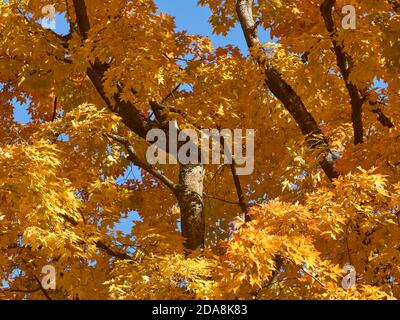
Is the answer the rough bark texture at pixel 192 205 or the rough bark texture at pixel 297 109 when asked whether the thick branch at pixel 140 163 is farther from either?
the rough bark texture at pixel 297 109

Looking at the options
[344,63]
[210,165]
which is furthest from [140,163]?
[344,63]

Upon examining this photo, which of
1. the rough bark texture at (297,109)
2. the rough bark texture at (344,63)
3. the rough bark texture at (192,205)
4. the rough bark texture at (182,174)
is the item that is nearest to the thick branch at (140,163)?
the rough bark texture at (182,174)

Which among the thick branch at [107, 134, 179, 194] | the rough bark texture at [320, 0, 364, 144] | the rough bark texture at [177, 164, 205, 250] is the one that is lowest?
the rough bark texture at [177, 164, 205, 250]

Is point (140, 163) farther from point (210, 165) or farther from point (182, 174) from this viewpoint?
point (210, 165)

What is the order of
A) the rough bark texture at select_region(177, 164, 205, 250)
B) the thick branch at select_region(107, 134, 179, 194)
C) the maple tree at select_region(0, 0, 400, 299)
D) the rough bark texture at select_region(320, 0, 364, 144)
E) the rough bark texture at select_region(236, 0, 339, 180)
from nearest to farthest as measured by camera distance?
1. the maple tree at select_region(0, 0, 400, 299)
2. the rough bark texture at select_region(320, 0, 364, 144)
3. the rough bark texture at select_region(236, 0, 339, 180)
4. the rough bark texture at select_region(177, 164, 205, 250)
5. the thick branch at select_region(107, 134, 179, 194)

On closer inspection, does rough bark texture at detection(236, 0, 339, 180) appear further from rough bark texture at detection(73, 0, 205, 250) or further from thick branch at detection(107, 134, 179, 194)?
thick branch at detection(107, 134, 179, 194)

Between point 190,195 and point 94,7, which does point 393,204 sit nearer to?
point 190,195

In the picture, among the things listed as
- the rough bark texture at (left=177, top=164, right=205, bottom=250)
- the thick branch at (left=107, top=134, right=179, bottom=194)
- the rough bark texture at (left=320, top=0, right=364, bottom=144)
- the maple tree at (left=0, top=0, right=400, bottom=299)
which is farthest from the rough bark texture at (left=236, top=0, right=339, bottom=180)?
the thick branch at (left=107, top=134, right=179, bottom=194)

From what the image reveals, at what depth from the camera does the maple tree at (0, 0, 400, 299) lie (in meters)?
6.98

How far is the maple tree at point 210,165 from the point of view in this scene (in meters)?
6.98

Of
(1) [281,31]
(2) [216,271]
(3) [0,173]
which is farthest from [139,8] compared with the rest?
(2) [216,271]

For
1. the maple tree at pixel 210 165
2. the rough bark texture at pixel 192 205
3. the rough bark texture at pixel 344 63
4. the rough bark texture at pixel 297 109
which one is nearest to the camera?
the maple tree at pixel 210 165

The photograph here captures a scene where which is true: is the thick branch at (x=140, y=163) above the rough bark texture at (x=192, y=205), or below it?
above

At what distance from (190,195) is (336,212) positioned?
397cm
